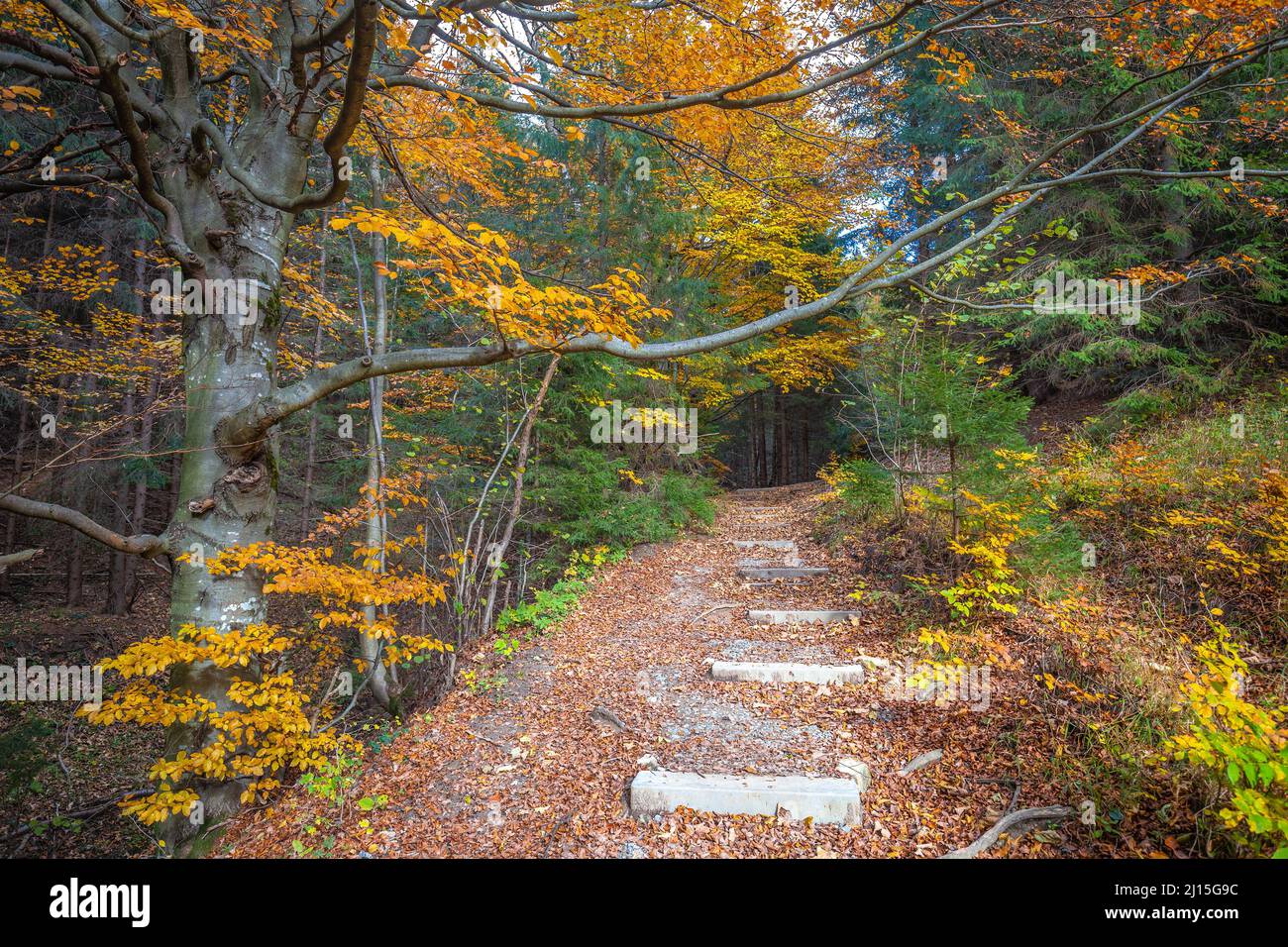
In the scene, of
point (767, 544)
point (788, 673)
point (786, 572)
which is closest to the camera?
point (788, 673)

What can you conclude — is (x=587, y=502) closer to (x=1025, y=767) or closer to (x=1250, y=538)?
(x=1025, y=767)

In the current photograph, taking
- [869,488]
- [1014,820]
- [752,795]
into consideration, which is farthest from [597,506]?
[1014,820]

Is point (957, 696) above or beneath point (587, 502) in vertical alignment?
beneath

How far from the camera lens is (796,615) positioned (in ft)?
18.4

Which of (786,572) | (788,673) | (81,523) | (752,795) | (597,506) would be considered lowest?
(752,795)

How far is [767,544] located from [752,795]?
6.00 meters

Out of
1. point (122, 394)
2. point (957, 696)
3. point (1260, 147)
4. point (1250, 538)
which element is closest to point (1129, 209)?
point (1260, 147)

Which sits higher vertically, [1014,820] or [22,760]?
[1014,820]

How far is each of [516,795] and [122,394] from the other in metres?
10.4

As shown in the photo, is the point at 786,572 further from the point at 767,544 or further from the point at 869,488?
the point at 767,544

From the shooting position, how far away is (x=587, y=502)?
913 centimetres

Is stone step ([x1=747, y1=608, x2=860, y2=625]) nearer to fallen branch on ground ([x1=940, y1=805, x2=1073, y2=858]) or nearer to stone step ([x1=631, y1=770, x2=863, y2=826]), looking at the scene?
stone step ([x1=631, y1=770, x2=863, y2=826])

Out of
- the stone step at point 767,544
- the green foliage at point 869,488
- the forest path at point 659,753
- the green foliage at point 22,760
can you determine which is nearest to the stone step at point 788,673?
the forest path at point 659,753

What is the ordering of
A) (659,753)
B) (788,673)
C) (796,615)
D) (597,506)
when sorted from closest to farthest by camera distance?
(659,753) → (788,673) → (796,615) → (597,506)
